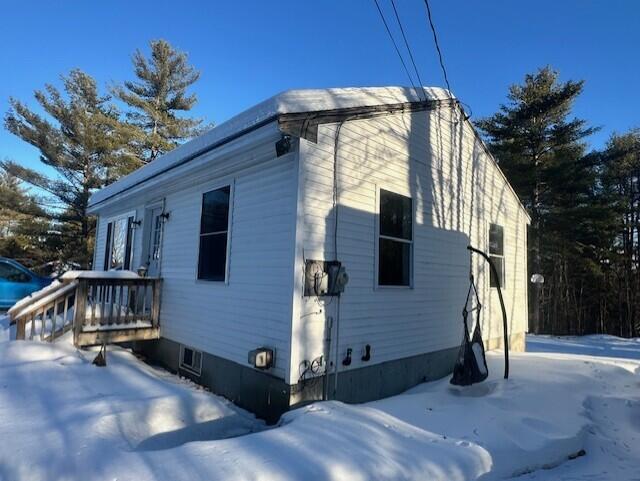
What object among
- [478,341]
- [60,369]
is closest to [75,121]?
[60,369]

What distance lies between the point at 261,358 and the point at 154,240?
483cm

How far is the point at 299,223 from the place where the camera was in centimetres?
445

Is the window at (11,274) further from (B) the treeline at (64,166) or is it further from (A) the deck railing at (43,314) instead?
(B) the treeline at (64,166)

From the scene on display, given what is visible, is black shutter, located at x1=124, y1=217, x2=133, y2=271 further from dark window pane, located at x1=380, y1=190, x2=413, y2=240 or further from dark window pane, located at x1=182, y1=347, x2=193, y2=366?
dark window pane, located at x1=380, y1=190, x2=413, y2=240

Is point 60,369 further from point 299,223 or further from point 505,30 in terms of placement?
point 505,30

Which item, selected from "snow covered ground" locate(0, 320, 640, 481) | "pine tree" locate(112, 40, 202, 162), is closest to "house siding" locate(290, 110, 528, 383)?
"snow covered ground" locate(0, 320, 640, 481)

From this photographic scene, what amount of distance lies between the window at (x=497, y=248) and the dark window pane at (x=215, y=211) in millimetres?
6102

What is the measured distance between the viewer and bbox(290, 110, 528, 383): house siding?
465cm

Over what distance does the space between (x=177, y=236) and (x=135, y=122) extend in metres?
19.5

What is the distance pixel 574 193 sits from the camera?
19.5m

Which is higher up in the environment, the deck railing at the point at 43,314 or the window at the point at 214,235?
the window at the point at 214,235

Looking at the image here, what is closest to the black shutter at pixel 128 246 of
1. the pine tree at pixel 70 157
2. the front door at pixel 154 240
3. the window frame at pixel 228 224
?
the front door at pixel 154 240

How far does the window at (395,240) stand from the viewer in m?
5.66

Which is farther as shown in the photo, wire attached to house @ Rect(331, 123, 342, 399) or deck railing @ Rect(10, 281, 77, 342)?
deck railing @ Rect(10, 281, 77, 342)
